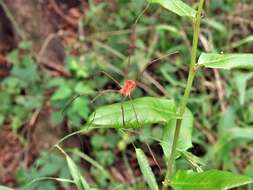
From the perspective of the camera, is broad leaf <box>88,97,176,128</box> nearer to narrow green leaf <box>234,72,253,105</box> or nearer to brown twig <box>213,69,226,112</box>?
narrow green leaf <box>234,72,253,105</box>

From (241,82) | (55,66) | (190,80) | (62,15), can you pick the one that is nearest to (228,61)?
(190,80)

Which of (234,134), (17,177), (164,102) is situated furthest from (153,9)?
(164,102)

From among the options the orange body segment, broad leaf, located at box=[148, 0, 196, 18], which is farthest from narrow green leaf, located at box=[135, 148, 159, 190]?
broad leaf, located at box=[148, 0, 196, 18]

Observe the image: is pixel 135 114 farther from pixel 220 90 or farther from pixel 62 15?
pixel 62 15

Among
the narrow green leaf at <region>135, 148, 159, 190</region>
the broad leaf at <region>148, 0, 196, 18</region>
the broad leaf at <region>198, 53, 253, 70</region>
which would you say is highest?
the broad leaf at <region>148, 0, 196, 18</region>

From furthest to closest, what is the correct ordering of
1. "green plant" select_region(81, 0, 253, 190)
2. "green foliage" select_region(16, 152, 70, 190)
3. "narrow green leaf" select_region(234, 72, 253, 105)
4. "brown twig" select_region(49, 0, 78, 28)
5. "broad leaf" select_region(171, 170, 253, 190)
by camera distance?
"brown twig" select_region(49, 0, 78, 28) → "narrow green leaf" select_region(234, 72, 253, 105) → "green foliage" select_region(16, 152, 70, 190) → "green plant" select_region(81, 0, 253, 190) → "broad leaf" select_region(171, 170, 253, 190)

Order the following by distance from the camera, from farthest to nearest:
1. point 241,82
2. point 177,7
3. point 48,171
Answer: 1. point 241,82
2. point 48,171
3. point 177,7
